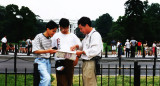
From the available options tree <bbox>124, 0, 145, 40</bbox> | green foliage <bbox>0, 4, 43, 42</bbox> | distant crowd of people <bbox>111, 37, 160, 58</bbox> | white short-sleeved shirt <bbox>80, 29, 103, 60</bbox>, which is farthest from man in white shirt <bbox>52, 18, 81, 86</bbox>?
green foliage <bbox>0, 4, 43, 42</bbox>

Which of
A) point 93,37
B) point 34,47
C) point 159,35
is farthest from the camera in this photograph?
point 159,35

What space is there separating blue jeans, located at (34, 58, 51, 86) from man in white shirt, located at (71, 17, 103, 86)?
828 mm

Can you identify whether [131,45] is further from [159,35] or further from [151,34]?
[159,35]

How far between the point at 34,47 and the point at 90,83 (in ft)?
4.47

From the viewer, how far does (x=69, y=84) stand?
199 inches

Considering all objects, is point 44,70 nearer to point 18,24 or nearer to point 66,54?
point 66,54

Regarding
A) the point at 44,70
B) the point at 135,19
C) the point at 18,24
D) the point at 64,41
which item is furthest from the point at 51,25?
the point at 18,24

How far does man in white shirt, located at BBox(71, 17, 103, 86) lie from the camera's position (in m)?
4.74

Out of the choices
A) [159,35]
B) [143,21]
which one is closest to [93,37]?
[143,21]

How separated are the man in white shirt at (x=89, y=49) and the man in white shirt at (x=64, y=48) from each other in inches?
7.1

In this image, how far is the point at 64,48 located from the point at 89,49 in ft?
1.68

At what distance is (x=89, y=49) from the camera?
4750 mm

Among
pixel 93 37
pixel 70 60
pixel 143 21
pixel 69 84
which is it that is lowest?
pixel 69 84

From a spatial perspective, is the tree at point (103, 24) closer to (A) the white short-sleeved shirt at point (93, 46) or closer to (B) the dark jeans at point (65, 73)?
(B) the dark jeans at point (65, 73)
